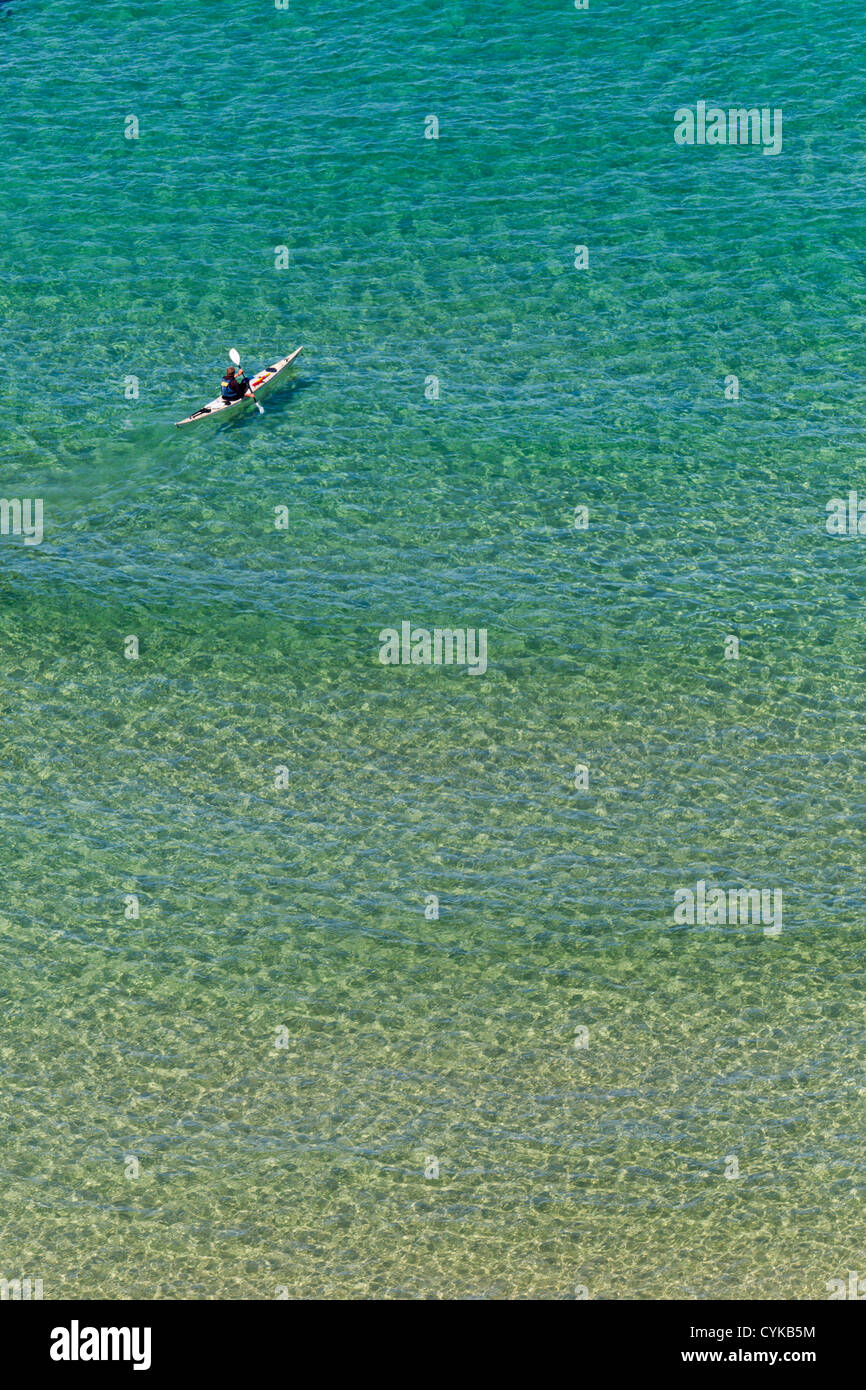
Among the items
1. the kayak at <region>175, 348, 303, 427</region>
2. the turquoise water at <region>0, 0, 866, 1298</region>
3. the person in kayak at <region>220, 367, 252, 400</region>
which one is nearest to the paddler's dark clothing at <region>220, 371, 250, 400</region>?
the person in kayak at <region>220, 367, 252, 400</region>

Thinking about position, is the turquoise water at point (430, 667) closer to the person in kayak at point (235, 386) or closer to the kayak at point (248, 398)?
the kayak at point (248, 398)

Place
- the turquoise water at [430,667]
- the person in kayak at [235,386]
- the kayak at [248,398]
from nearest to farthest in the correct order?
1. the turquoise water at [430,667]
2. the person in kayak at [235,386]
3. the kayak at [248,398]

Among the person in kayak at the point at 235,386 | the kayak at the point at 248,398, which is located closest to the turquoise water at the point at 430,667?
the kayak at the point at 248,398

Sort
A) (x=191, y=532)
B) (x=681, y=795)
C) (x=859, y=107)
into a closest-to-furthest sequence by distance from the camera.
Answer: (x=681, y=795) → (x=191, y=532) → (x=859, y=107)

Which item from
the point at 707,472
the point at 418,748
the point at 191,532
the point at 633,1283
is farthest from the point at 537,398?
the point at 633,1283

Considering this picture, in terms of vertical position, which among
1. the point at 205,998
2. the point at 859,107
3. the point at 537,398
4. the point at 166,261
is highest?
the point at 859,107
